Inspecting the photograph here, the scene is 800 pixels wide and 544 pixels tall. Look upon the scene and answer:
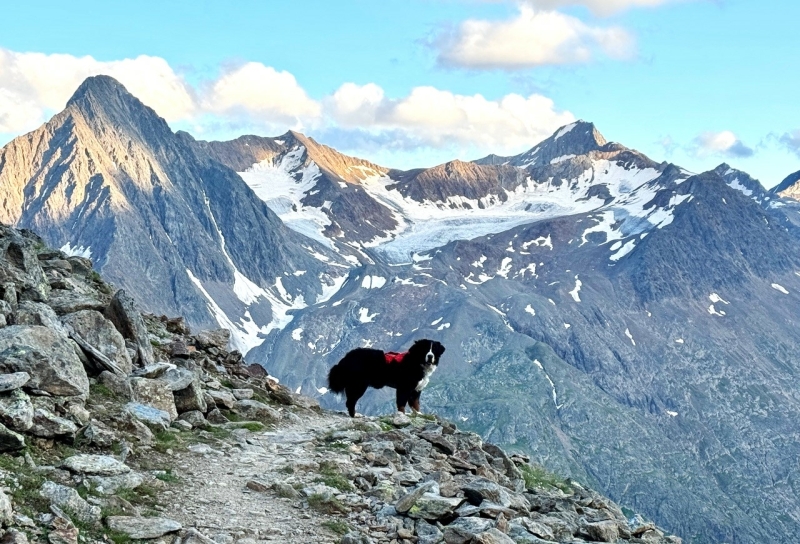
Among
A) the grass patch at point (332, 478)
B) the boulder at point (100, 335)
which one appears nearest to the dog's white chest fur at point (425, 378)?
the grass patch at point (332, 478)

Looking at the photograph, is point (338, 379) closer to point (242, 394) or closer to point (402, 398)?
point (402, 398)

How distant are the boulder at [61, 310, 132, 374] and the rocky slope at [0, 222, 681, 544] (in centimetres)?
4

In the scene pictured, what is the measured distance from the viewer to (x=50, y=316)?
63.0 ft

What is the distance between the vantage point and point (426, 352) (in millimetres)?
26328

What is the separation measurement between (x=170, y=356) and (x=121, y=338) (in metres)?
4.88

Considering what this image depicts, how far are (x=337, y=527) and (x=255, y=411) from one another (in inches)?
407

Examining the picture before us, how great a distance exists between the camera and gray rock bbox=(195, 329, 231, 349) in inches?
1224

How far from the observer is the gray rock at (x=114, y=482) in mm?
12367

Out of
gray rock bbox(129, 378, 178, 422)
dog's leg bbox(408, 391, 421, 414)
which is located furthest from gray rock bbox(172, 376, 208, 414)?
dog's leg bbox(408, 391, 421, 414)

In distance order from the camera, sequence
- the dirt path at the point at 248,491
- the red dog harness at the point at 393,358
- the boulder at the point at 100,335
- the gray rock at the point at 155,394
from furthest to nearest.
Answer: the red dog harness at the point at 393,358 → the boulder at the point at 100,335 → the gray rock at the point at 155,394 → the dirt path at the point at 248,491

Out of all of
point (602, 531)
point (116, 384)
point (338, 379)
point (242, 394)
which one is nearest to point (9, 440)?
point (116, 384)

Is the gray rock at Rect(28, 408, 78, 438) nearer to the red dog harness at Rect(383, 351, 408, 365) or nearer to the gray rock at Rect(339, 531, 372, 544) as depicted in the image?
the gray rock at Rect(339, 531, 372, 544)

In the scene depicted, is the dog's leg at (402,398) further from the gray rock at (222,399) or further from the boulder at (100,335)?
the boulder at (100,335)

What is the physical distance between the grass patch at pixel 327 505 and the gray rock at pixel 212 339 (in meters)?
17.5
